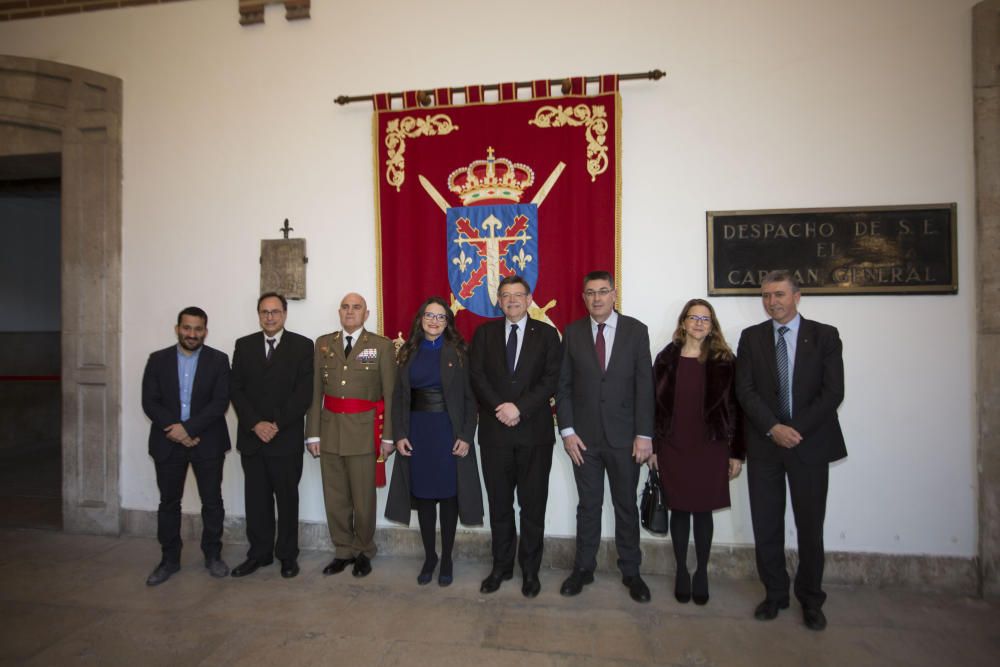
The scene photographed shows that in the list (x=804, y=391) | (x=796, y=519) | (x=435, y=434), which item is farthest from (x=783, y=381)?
(x=435, y=434)

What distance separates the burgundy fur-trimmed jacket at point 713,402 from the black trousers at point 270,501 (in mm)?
2106

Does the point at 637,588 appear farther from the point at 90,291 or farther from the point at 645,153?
the point at 90,291

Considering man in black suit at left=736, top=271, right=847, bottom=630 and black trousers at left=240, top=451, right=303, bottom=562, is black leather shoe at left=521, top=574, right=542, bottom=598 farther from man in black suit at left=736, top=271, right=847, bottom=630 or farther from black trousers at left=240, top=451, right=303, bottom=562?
black trousers at left=240, top=451, right=303, bottom=562

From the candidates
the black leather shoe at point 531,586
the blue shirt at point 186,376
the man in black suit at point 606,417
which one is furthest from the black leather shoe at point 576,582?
the blue shirt at point 186,376

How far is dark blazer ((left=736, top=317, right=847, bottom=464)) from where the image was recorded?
98.0 inches

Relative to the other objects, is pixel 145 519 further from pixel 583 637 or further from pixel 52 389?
pixel 52 389

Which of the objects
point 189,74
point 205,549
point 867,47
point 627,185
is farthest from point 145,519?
point 867,47

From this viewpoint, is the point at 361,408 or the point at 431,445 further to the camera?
the point at 361,408

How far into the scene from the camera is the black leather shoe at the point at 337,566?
3.09 metres

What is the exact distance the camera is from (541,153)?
3.30 metres

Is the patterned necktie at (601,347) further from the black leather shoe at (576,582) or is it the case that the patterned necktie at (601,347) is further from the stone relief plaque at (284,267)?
the stone relief plaque at (284,267)

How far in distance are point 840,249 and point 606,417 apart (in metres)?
1.70

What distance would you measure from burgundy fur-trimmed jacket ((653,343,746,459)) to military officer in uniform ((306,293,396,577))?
1.50 m

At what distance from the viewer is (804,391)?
252cm
